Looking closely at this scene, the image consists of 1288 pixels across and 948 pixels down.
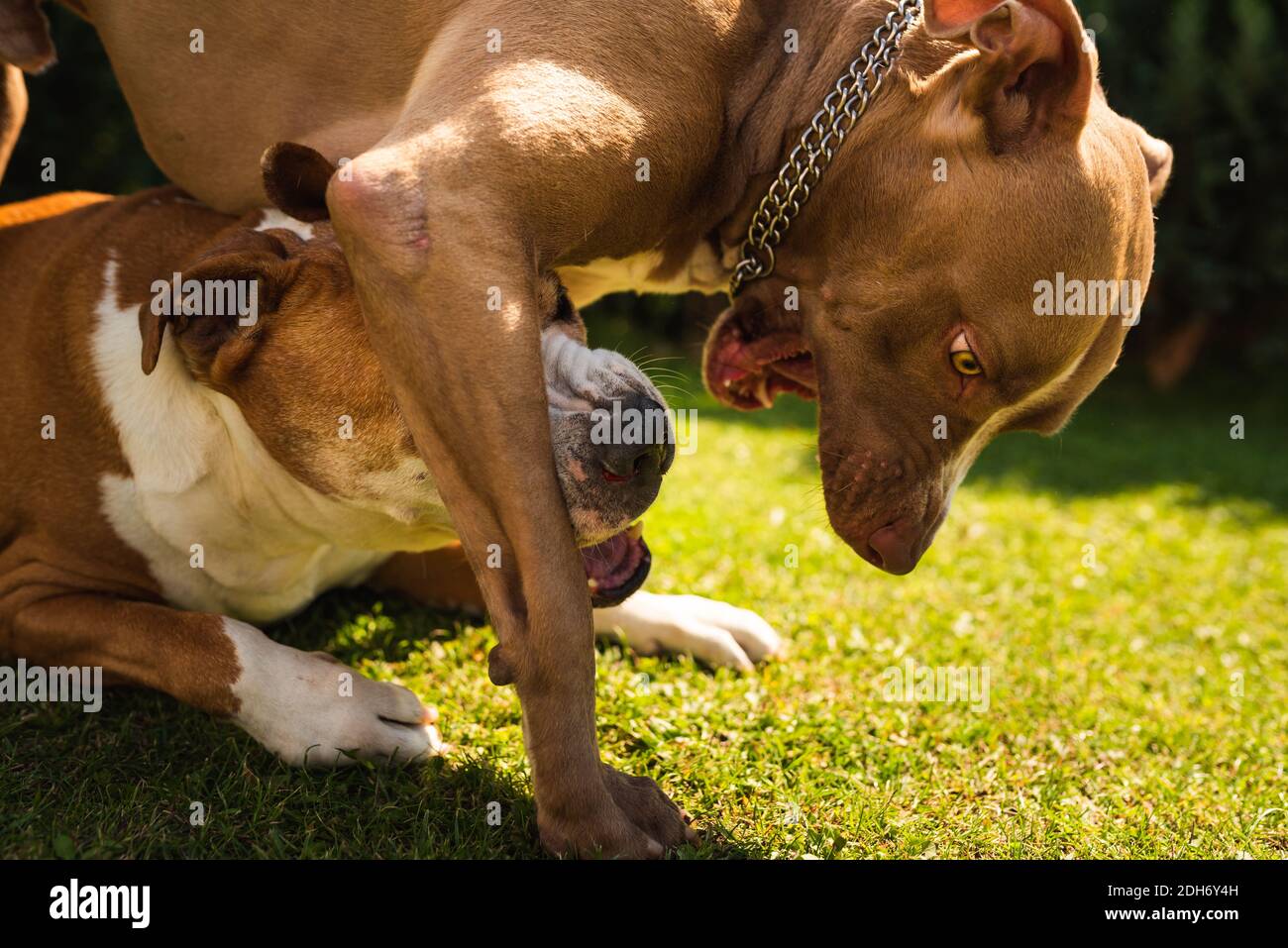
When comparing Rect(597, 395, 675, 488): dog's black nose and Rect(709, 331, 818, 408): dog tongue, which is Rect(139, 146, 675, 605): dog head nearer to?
Rect(597, 395, 675, 488): dog's black nose

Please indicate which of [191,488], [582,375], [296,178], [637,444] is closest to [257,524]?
[191,488]

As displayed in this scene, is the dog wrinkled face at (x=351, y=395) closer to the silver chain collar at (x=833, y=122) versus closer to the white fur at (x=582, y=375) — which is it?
the white fur at (x=582, y=375)

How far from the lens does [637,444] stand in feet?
9.78

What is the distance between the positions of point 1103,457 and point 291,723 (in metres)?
6.32

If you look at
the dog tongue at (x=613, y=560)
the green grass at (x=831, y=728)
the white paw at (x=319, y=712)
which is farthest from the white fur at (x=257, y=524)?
the dog tongue at (x=613, y=560)

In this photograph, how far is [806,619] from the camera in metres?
4.46

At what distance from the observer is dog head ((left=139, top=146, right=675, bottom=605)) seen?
9.93ft

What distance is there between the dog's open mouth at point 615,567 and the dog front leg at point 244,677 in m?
0.56

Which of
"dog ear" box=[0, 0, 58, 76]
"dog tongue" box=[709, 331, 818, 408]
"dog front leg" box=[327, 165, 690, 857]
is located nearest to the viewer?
"dog front leg" box=[327, 165, 690, 857]

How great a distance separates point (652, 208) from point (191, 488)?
1.44 metres

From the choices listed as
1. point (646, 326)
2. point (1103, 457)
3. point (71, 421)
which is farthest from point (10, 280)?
point (646, 326)

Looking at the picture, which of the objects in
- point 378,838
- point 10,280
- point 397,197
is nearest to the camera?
point 397,197

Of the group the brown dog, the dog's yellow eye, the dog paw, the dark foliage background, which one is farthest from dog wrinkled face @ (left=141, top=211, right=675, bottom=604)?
the dark foliage background
